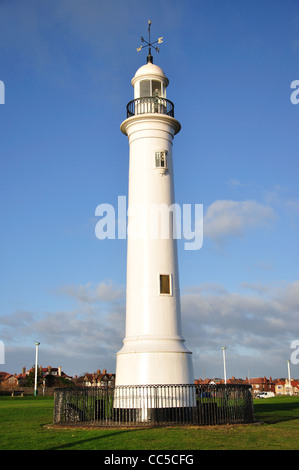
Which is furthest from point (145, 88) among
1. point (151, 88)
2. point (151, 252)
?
point (151, 252)

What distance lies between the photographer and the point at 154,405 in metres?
18.8

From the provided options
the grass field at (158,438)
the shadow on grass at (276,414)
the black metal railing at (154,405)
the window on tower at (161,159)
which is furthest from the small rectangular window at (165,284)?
the shadow on grass at (276,414)

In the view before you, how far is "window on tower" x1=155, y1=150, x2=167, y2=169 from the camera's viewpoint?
22.6 meters

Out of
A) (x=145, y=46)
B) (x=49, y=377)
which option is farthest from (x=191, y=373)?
(x=49, y=377)

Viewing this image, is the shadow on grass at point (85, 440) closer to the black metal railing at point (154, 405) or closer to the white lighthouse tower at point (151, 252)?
the black metal railing at point (154, 405)

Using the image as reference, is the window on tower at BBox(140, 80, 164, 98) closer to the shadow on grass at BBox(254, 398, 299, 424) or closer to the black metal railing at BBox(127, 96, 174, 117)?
the black metal railing at BBox(127, 96, 174, 117)

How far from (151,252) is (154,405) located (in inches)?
250

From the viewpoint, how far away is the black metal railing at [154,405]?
1867 centimetres

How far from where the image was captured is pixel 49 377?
83.6 metres

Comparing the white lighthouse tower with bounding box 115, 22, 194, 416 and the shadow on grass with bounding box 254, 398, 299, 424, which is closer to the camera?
the white lighthouse tower with bounding box 115, 22, 194, 416

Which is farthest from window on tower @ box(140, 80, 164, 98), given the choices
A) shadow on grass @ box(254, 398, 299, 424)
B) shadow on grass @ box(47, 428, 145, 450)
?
shadow on grass @ box(254, 398, 299, 424)

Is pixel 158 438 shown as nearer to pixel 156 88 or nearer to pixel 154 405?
pixel 154 405

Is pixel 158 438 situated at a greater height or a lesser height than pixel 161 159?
lesser

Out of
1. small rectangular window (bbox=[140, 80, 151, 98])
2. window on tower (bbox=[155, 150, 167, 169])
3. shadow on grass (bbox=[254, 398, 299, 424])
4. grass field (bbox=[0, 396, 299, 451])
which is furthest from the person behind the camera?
small rectangular window (bbox=[140, 80, 151, 98])
